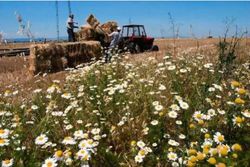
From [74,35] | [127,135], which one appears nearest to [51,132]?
[127,135]

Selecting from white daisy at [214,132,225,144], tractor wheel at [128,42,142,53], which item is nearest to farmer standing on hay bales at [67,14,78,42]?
tractor wheel at [128,42,142,53]

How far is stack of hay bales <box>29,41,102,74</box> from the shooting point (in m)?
13.5

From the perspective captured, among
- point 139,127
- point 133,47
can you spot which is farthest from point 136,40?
point 139,127

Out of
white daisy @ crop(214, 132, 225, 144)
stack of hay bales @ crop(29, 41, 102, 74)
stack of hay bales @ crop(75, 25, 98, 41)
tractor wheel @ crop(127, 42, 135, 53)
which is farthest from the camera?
tractor wheel @ crop(127, 42, 135, 53)

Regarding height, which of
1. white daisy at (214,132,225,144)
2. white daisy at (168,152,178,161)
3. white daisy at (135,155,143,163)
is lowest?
white daisy at (135,155,143,163)

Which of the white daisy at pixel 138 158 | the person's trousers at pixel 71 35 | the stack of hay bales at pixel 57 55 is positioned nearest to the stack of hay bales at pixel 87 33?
the person's trousers at pixel 71 35

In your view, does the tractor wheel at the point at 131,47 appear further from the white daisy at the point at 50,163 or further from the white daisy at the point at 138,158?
the white daisy at the point at 50,163

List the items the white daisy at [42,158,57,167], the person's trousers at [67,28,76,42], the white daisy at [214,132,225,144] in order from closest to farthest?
the white daisy at [42,158,57,167] < the white daisy at [214,132,225,144] < the person's trousers at [67,28,76,42]

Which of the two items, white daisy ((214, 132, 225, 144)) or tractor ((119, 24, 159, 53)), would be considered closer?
white daisy ((214, 132, 225, 144))

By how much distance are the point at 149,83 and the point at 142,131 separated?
1472 millimetres

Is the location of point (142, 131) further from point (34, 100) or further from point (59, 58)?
point (59, 58)

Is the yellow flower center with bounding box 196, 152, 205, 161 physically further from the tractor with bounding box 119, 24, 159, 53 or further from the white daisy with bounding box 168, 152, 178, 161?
the tractor with bounding box 119, 24, 159, 53

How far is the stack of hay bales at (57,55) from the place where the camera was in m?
13.5

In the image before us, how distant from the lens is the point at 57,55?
14141mm
